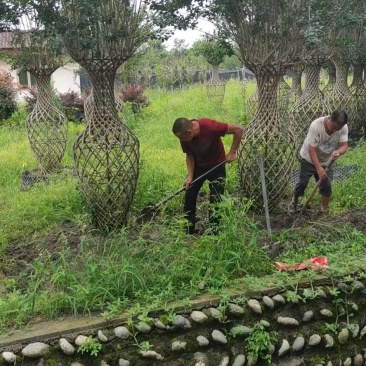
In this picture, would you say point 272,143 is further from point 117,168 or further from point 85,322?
point 85,322

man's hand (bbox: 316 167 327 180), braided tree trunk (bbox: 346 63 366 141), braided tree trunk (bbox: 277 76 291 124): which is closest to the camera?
man's hand (bbox: 316 167 327 180)

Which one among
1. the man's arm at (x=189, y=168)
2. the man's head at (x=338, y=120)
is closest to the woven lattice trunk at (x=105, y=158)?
the man's arm at (x=189, y=168)

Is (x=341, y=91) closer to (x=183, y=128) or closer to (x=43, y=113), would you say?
(x=43, y=113)

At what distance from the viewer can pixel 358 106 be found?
1245 cm

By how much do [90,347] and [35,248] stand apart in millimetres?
2582

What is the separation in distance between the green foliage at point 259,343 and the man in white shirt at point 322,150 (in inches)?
103

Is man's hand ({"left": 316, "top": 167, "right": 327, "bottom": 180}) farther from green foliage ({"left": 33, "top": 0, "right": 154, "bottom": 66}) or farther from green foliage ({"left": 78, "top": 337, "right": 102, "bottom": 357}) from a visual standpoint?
green foliage ({"left": 78, "top": 337, "right": 102, "bottom": 357})

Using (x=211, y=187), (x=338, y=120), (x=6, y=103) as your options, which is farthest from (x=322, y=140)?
(x=6, y=103)

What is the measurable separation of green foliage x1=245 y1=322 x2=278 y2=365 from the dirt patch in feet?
7.03

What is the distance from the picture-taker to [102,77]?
19.7ft

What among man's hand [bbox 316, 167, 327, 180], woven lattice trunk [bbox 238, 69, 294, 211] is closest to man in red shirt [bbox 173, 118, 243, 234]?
woven lattice trunk [bbox 238, 69, 294, 211]

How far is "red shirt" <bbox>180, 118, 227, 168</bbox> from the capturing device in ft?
19.2

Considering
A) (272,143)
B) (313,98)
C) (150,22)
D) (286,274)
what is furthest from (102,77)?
(313,98)

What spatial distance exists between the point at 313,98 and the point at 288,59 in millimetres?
3436
